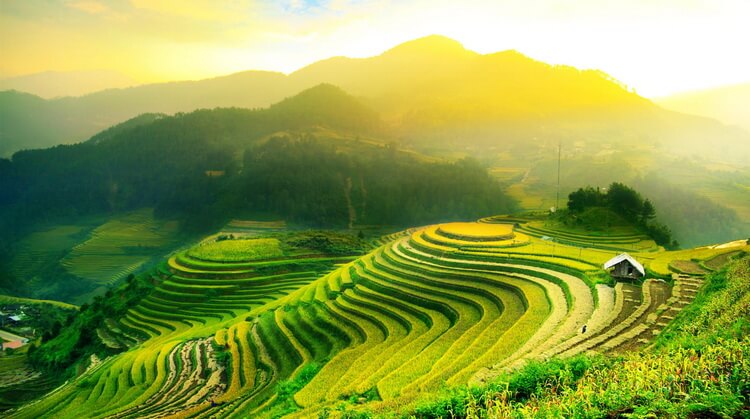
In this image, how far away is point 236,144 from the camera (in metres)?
95.7

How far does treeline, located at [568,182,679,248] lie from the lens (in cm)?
3006

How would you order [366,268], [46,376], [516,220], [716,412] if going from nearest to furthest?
[716,412]
[366,268]
[46,376]
[516,220]

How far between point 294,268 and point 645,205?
26.8 metres

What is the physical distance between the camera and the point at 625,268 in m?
16.0

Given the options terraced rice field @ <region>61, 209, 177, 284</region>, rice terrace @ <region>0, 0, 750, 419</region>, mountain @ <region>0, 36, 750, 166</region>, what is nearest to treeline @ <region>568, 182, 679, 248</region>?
rice terrace @ <region>0, 0, 750, 419</region>

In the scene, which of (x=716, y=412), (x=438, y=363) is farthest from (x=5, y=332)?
(x=716, y=412)

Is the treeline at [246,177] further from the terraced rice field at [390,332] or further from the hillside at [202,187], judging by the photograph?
the terraced rice field at [390,332]

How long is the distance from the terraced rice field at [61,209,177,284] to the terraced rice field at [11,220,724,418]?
3133cm

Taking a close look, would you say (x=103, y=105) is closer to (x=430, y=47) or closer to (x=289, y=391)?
(x=430, y=47)

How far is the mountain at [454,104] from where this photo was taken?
Answer: 325 ft

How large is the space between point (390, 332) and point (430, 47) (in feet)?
589

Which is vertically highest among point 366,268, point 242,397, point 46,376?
point 366,268

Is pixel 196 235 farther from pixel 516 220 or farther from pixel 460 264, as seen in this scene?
pixel 460 264

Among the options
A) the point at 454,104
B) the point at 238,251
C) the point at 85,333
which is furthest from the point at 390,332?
the point at 454,104
